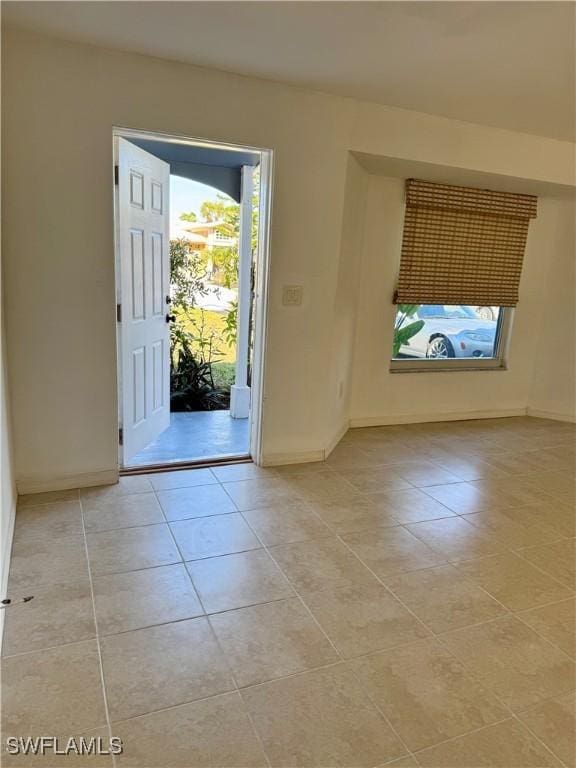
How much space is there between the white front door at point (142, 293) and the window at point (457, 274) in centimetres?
194

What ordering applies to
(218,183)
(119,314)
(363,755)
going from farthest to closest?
(218,183)
(119,314)
(363,755)

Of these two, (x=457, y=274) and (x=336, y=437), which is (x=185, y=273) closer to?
(x=336, y=437)

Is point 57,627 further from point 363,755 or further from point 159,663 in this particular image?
point 363,755

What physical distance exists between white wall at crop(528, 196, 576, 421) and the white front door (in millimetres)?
3555

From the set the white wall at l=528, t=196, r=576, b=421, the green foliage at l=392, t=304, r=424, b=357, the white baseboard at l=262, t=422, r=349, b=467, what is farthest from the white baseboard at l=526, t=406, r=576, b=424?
the white baseboard at l=262, t=422, r=349, b=467

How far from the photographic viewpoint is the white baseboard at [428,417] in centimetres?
443

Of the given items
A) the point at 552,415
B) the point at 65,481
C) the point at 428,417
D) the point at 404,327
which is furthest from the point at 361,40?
the point at 552,415

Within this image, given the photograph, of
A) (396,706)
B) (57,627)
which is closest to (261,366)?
(57,627)

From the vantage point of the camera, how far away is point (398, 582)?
86.7 inches

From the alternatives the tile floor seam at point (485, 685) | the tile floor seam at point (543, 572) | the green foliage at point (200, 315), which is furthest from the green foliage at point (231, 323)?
the tile floor seam at point (485, 685)

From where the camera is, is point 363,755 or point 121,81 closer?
point 363,755

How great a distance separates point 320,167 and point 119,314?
150 cm

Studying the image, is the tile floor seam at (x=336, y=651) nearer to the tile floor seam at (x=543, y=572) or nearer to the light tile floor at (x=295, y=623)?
the light tile floor at (x=295, y=623)

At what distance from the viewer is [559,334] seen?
15.7ft
